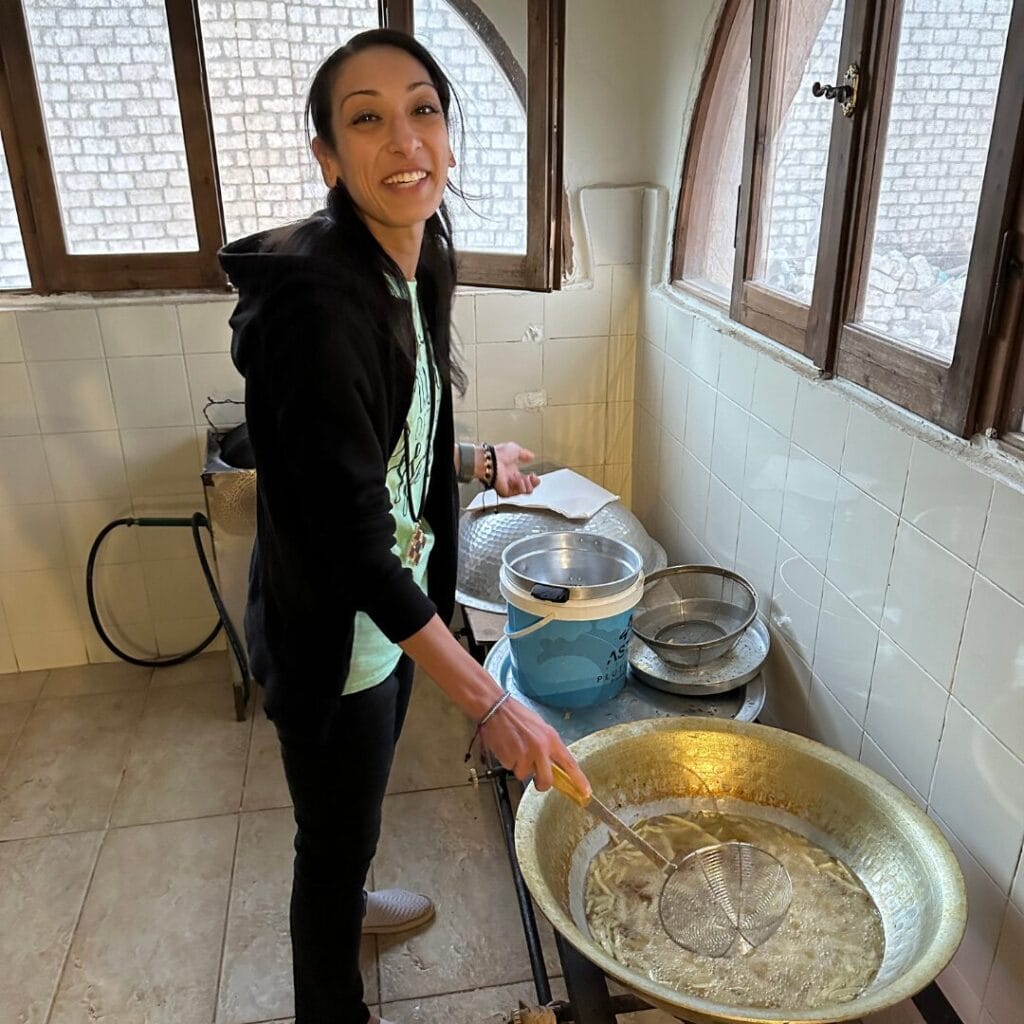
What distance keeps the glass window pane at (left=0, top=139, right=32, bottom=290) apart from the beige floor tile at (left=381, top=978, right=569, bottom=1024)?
1.86m

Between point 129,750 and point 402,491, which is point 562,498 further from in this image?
point 129,750

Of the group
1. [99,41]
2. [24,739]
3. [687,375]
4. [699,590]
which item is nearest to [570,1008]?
[699,590]

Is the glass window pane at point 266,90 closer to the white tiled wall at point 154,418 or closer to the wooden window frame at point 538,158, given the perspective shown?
→ the wooden window frame at point 538,158

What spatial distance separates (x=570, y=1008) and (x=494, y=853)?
73 centimetres

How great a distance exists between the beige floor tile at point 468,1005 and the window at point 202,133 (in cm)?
149

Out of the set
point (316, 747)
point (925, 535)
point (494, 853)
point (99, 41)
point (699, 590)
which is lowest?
point (494, 853)

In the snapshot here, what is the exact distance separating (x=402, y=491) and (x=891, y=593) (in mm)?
749

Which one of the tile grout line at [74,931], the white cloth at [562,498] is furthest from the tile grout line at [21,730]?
the white cloth at [562,498]

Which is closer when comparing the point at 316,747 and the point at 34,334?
the point at 316,747

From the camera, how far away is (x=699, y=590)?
74.4 inches

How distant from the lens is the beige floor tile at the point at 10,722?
7.19ft

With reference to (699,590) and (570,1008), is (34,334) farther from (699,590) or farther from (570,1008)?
(570,1008)

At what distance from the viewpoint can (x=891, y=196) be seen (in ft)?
Answer: 4.37

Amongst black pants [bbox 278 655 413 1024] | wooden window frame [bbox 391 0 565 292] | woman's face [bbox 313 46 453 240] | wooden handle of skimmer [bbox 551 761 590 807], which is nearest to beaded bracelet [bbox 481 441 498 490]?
black pants [bbox 278 655 413 1024]
